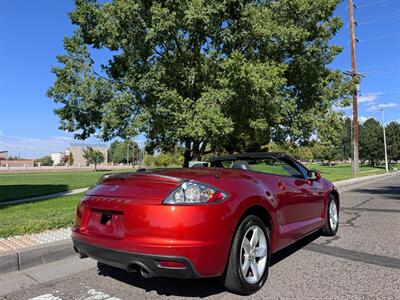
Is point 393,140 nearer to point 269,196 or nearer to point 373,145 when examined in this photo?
point 373,145

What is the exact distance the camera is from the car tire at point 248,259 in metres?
3.62

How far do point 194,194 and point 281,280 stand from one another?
1613 mm

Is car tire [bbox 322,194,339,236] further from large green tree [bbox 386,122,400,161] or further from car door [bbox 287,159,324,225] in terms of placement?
large green tree [bbox 386,122,400,161]

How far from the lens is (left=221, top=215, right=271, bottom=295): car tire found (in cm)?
362

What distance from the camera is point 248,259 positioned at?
386 cm

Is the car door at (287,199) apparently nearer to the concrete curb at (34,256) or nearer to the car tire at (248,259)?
the car tire at (248,259)

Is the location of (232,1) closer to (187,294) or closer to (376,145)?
(187,294)

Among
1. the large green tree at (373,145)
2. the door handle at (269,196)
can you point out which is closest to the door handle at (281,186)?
the door handle at (269,196)

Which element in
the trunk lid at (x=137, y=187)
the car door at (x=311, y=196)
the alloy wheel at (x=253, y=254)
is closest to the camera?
the trunk lid at (x=137, y=187)

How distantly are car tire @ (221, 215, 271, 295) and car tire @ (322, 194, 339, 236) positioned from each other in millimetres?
2567

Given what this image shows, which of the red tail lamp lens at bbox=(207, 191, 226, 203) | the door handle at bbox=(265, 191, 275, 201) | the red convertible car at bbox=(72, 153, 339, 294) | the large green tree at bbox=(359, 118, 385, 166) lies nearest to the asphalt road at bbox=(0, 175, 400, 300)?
the red convertible car at bbox=(72, 153, 339, 294)

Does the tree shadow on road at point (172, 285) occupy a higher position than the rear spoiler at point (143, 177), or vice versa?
the rear spoiler at point (143, 177)

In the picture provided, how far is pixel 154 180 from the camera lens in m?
3.71

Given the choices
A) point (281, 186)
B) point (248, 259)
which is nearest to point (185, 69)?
point (281, 186)
